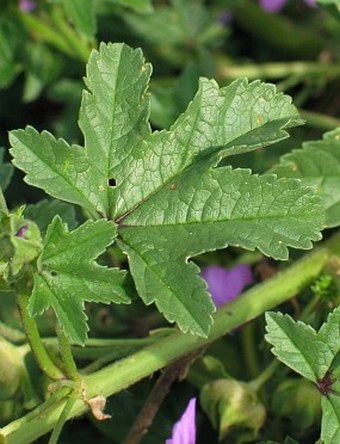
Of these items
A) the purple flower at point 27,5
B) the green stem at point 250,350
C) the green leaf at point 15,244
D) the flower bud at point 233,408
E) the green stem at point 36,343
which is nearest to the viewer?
the green leaf at point 15,244

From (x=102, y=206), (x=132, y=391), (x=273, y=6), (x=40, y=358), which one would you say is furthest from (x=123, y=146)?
(x=273, y=6)

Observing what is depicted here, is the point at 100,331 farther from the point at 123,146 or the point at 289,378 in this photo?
the point at 123,146

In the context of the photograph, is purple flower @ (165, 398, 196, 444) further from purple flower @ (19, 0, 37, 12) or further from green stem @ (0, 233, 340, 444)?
purple flower @ (19, 0, 37, 12)

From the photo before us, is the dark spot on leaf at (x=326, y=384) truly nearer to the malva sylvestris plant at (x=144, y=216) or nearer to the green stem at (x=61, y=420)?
the malva sylvestris plant at (x=144, y=216)

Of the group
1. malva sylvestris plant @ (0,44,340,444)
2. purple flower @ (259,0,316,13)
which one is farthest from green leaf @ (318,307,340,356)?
purple flower @ (259,0,316,13)

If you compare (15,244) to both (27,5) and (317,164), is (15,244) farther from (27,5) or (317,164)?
(27,5)

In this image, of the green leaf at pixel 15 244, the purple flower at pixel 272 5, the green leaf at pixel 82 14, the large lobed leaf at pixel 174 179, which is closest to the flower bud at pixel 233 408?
the large lobed leaf at pixel 174 179
